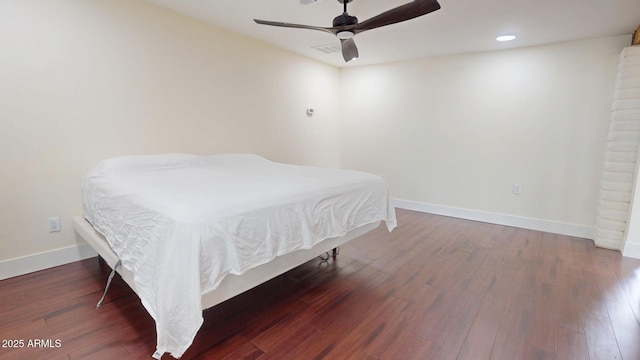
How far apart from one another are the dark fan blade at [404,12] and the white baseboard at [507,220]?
10.2ft

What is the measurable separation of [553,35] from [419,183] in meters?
2.43

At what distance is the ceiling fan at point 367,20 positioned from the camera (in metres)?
2.03

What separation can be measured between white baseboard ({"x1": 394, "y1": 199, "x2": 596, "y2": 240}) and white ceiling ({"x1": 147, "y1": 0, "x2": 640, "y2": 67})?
2204mm

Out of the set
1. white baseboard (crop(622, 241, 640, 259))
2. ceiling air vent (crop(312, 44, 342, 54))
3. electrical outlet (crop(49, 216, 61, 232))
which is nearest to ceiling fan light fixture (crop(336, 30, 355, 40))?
ceiling air vent (crop(312, 44, 342, 54))

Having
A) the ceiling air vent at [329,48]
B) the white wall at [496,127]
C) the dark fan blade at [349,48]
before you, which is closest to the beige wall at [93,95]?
the ceiling air vent at [329,48]

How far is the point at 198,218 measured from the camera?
1438 mm

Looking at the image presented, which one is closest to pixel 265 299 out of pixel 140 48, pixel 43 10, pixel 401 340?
pixel 401 340

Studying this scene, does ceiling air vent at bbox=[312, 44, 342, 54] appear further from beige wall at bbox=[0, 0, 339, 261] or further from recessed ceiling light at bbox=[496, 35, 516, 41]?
recessed ceiling light at bbox=[496, 35, 516, 41]

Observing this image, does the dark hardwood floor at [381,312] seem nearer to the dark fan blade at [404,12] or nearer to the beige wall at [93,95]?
the beige wall at [93,95]

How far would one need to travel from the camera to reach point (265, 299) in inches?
86.8

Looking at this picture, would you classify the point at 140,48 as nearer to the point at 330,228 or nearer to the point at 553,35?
the point at 330,228

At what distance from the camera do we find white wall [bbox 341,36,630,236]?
354 centimetres

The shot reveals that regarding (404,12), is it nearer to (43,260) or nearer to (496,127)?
(496,127)

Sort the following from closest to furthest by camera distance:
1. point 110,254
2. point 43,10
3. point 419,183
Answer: point 110,254
point 43,10
point 419,183
